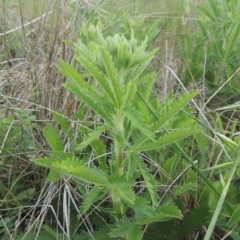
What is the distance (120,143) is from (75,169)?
124 mm

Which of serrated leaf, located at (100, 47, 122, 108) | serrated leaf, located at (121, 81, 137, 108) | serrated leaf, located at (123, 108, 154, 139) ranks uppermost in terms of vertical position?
serrated leaf, located at (100, 47, 122, 108)

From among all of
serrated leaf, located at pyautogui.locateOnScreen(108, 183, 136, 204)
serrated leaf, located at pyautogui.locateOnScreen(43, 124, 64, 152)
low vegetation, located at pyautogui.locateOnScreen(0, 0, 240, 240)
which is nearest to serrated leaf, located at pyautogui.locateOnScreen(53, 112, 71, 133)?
low vegetation, located at pyautogui.locateOnScreen(0, 0, 240, 240)

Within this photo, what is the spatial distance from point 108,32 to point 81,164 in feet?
2.80

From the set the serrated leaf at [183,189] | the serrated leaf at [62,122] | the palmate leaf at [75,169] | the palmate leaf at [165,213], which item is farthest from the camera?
the serrated leaf at [62,122]

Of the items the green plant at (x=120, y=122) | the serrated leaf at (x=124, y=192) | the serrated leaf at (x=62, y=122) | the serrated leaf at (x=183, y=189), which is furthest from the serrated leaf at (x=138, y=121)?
the serrated leaf at (x=62, y=122)

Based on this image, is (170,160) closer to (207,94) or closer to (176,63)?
(207,94)

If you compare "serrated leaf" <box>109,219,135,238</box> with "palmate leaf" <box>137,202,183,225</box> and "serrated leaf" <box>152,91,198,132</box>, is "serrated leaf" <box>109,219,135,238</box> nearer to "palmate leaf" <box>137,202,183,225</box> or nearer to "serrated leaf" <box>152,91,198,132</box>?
"palmate leaf" <box>137,202,183,225</box>

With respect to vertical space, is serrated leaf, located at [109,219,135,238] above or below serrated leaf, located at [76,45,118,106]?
below

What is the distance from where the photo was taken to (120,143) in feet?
2.89

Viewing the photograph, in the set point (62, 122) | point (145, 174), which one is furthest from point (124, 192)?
point (62, 122)

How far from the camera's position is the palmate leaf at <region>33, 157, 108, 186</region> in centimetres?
78

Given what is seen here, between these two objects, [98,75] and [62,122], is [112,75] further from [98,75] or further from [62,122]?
[62,122]

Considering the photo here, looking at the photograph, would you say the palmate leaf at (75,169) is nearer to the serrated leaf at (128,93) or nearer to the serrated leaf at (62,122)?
the serrated leaf at (128,93)

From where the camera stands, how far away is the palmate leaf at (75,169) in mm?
784
